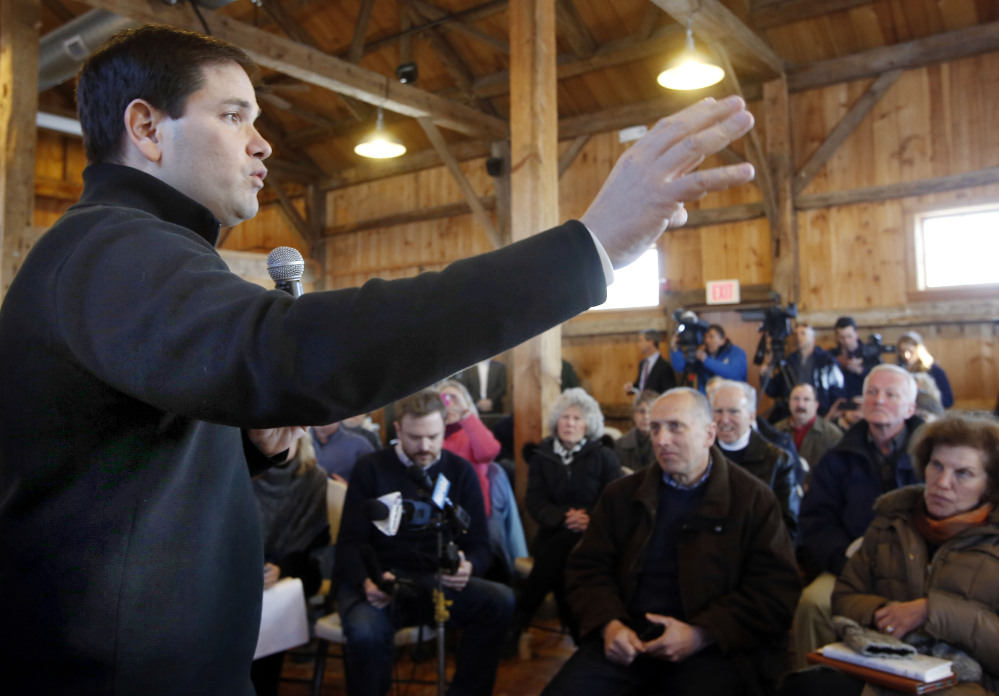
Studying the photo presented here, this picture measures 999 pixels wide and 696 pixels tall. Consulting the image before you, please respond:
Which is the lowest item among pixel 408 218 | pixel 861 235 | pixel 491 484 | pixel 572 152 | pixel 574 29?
pixel 491 484

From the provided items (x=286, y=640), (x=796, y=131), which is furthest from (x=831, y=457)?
(x=796, y=131)

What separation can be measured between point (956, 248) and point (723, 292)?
1957 mm

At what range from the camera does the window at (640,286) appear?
788cm

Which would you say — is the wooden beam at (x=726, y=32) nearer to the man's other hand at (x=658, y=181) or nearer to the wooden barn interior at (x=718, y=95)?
the wooden barn interior at (x=718, y=95)

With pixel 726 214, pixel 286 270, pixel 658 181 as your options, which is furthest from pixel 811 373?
pixel 658 181

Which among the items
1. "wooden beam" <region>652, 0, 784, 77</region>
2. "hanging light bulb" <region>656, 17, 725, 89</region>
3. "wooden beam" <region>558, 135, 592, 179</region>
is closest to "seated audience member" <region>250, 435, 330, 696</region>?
"hanging light bulb" <region>656, 17, 725, 89</region>

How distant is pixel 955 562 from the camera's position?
2078mm

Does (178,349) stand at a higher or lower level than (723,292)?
lower

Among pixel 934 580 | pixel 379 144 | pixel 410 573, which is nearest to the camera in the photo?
pixel 934 580

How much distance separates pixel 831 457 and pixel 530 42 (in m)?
2.47

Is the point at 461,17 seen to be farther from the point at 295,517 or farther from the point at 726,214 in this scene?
the point at 295,517

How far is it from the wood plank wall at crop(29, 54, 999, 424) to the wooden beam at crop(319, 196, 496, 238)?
4.17 feet

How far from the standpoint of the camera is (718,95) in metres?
7.02

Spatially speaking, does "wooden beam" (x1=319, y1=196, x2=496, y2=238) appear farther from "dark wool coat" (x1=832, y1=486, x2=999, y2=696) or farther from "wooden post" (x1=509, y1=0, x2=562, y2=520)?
"dark wool coat" (x1=832, y1=486, x2=999, y2=696)
